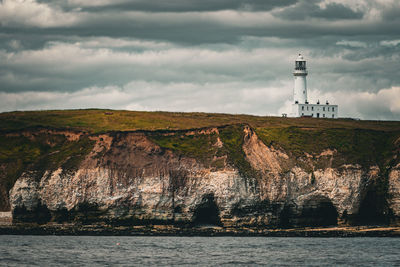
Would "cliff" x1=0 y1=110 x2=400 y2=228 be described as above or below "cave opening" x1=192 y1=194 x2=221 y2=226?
above

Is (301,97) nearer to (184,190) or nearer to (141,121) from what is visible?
(141,121)

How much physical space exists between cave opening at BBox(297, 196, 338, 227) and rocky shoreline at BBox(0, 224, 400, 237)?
4351 millimetres

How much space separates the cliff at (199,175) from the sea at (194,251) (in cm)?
800

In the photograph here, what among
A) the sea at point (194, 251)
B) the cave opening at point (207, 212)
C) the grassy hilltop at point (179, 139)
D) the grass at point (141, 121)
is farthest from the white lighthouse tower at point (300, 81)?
the sea at point (194, 251)

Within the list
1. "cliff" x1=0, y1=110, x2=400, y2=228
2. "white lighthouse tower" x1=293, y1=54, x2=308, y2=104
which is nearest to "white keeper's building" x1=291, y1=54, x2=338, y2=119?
"white lighthouse tower" x1=293, y1=54, x2=308, y2=104

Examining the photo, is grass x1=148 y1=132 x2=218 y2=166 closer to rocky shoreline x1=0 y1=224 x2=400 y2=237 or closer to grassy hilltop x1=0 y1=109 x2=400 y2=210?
grassy hilltop x1=0 y1=109 x2=400 y2=210

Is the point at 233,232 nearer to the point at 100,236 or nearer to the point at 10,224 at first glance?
the point at 100,236

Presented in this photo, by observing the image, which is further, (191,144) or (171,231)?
(191,144)

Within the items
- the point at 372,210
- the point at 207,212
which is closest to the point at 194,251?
the point at 207,212

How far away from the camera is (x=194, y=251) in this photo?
72688 millimetres

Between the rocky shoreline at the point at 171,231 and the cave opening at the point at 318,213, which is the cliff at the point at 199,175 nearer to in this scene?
the cave opening at the point at 318,213

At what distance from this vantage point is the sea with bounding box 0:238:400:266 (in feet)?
212

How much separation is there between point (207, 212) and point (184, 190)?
4492 millimetres

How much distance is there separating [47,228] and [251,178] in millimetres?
26110
